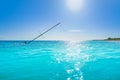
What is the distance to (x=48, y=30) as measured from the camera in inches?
729

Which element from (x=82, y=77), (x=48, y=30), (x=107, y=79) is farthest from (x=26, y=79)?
(x=48, y=30)

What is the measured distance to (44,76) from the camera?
11891 mm

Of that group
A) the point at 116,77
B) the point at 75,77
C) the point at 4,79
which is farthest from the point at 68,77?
the point at 4,79

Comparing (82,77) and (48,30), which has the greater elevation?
(48,30)

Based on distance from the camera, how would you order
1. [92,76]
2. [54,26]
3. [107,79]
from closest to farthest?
[107,79], [92,76], [54,26]

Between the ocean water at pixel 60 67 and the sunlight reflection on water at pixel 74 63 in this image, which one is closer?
the ocean water at pixel 60 67

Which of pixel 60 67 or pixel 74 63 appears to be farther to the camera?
pixel 74 63

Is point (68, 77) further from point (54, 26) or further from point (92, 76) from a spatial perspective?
point (54, 26)

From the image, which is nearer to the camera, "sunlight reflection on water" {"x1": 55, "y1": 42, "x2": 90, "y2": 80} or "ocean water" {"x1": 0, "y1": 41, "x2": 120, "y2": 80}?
"ocean water" {"x1": 0, "y1": 41, "x2": 120, "y2": 80}

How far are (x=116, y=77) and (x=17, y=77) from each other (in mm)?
7733

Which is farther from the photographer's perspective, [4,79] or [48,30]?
[48,30]

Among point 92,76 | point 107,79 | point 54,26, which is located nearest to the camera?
point 107,79

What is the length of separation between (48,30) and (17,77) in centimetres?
822

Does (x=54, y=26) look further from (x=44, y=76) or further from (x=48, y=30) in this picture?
(x=44, y=76)
